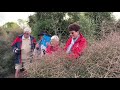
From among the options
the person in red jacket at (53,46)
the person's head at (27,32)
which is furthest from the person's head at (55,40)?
the person's head at (27,32)

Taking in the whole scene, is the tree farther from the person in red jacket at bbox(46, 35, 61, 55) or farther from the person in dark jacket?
the person in dark jacket

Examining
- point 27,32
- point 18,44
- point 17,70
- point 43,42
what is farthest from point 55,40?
point 17,70

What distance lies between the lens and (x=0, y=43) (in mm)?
9281

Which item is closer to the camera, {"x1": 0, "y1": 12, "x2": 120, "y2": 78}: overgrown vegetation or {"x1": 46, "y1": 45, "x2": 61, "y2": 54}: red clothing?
{"x1": 0, "y1": 12, "x2": 120, "y2": 78}: overgrown vegetation

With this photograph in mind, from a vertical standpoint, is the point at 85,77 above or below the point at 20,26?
below

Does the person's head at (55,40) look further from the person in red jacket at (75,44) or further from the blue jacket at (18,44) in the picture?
the blue jacket at (18,44)

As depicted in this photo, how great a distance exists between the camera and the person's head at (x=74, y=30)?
9166 millimetres

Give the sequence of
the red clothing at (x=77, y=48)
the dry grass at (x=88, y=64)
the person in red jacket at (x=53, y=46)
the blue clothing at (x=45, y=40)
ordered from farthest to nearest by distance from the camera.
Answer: the blue clothing at (x=45, y=40) < the person in red jacket at (x=53, y=46) < the red clothing at (x=77, y=48) < the dry grass at (x=88, y=64)

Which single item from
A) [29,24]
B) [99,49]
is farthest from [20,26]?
[99,49]

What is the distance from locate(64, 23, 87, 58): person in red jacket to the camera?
9008 millimetres

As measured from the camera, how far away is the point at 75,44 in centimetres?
902

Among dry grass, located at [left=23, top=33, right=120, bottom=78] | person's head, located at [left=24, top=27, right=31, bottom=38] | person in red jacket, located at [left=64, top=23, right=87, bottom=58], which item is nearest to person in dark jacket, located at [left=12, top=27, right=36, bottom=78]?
person's head, located at [left=24, top=27, right=31, bottom=38]
